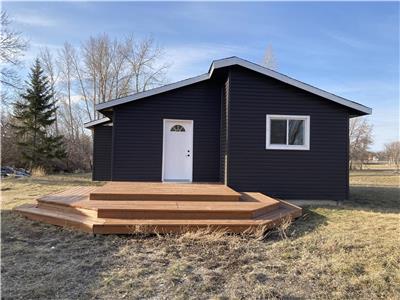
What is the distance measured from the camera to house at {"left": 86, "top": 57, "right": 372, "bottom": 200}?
904 centimetres

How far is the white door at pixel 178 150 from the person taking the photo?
33.2 feet

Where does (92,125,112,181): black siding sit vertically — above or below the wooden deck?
above

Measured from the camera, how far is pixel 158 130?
9977 millimetres

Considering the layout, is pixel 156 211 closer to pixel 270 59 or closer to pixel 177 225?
pixel 177 225

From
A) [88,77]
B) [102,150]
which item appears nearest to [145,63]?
[88,77]

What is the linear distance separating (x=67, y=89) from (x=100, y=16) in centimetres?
2488

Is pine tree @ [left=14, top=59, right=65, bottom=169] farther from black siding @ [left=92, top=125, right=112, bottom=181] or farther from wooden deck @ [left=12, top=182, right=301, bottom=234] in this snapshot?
wooden deck @ [left=12, top=182, right=301, bottom=234]

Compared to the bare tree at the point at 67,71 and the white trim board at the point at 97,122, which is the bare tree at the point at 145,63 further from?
the white trim board at the point at 97,122

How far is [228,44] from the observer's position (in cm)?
1964

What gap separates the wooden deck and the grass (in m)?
0.19

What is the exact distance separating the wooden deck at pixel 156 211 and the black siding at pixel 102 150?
7437 mm

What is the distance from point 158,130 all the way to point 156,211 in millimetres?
4525

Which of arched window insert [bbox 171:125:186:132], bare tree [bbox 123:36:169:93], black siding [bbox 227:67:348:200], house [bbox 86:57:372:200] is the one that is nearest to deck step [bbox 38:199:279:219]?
black siding [bbox 227:67:348:200]

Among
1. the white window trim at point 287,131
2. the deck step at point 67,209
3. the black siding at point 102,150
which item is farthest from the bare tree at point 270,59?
the deck step at point 67,209
